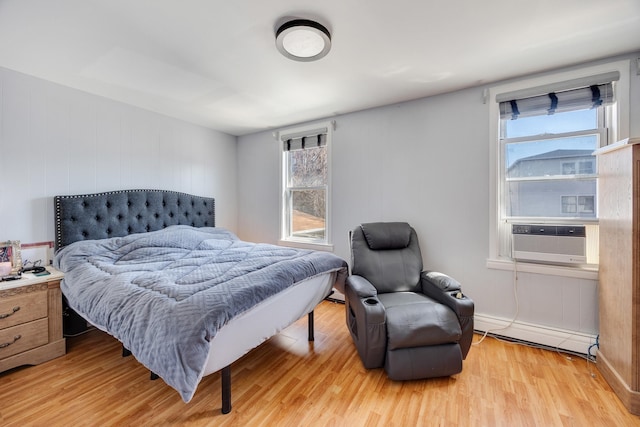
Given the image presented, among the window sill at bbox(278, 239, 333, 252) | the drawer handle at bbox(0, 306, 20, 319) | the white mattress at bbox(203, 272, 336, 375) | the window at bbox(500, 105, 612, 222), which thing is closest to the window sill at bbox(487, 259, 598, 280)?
the window at bbox(500, 105, 612, 222)

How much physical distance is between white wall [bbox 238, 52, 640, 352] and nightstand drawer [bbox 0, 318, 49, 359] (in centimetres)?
271

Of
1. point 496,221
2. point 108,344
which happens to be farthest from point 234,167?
point 496,221

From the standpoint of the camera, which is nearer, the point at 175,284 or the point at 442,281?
the point at 175,284

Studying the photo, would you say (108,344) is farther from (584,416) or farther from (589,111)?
(589,111)

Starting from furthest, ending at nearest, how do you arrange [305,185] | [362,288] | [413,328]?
1. [305,185]
2. [362,288]
3. [413,328]

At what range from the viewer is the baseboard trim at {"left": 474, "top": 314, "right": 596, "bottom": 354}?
207 centimetres

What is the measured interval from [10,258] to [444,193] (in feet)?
12.3

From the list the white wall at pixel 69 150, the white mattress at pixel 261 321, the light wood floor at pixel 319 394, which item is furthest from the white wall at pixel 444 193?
the white wall at pixel 69 150

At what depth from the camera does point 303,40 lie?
1.66 m

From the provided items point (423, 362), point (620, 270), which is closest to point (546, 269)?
point (620, 270)

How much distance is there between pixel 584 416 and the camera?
1472 mm

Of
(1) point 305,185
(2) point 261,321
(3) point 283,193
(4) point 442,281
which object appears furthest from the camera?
(3) point 283,193

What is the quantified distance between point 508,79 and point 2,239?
14.7 ft

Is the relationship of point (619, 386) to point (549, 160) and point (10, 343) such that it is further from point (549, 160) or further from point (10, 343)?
point (10, 343)
